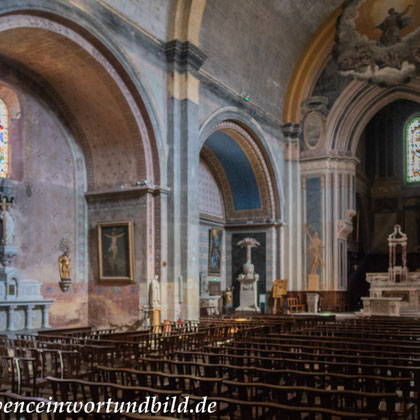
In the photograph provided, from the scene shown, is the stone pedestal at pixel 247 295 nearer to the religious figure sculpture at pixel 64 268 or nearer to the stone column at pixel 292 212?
the stone column at pixel 292 212

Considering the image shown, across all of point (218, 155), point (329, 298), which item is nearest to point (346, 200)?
point (329, 298)

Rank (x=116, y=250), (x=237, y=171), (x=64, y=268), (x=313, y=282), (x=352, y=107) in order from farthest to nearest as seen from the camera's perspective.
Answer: (x=352, y=107) < (x=313, y=282) < (x=237, y=171) < (x=116, y=250) < (x=64, y=268)

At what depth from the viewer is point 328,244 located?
78.8ft

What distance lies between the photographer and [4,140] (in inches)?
571

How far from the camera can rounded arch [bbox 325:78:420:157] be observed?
24.2m

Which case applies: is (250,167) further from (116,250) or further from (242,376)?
(242,376)

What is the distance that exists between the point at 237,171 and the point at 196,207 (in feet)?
24.3

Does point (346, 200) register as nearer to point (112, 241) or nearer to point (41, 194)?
point (112, 241)

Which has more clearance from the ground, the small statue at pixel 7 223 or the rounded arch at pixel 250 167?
the rounded arch at pixel 250 167

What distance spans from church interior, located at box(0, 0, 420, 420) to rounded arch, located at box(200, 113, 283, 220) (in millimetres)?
74

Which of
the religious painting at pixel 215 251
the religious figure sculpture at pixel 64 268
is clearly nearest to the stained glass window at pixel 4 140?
the religious figure sculpture at pixel 64 268

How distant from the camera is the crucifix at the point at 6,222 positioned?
13.1m

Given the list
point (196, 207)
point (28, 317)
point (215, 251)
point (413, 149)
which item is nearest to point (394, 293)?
point (215, 251)

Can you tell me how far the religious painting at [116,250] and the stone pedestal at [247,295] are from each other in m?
7.92
